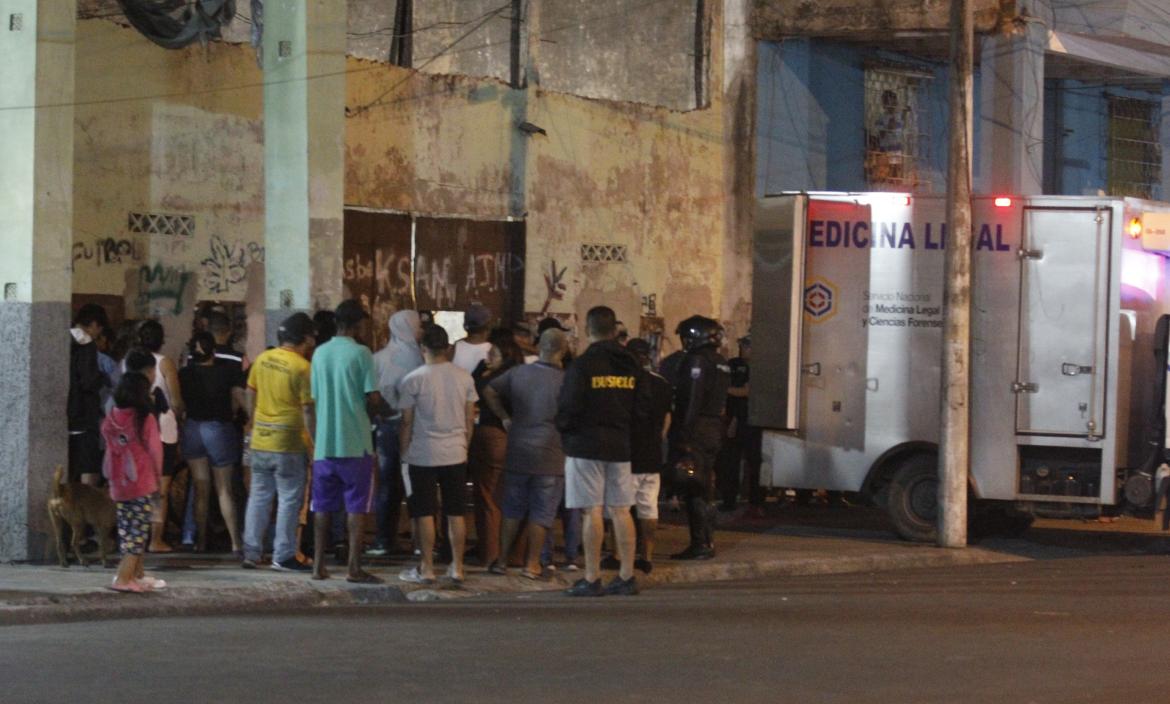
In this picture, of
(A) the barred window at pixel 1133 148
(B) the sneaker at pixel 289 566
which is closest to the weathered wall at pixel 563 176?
(B) the sneaker at pixel 289 566

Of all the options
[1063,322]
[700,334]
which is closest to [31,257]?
[700,334]

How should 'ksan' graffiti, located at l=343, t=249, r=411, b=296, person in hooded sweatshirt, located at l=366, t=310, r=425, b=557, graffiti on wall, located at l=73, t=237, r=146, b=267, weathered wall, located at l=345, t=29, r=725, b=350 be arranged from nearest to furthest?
person in hooded sweatshirt, located at l=366, t=310, r=425, b=557 → graffiti on wall, located at l=73, t=237, r=146, b=267 → 'ksan' graffiti, located at l=343, t=249, r=411, b=296 → weathered wall, located at l=345, t=29, r=725, b=350

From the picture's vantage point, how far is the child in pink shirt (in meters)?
11.2

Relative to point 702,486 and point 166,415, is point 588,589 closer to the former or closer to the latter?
point 702,486

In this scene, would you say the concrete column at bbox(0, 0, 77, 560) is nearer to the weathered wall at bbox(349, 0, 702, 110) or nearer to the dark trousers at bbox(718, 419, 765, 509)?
A: the dark trousers at bbox(718, 419, 765, 509)

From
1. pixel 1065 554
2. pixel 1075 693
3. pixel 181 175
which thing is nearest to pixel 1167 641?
pixel 1075 693

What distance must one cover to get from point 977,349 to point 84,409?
7435 millimetres

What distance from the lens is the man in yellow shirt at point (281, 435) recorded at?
12.2m

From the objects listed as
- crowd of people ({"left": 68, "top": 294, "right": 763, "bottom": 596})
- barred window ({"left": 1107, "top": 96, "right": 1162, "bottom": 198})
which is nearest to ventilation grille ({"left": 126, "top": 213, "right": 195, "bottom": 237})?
crowd of people ({"left": 68, "top": 294, "right": 763, "bottom": 596})

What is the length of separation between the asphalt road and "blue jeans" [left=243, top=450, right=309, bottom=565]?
1338mm

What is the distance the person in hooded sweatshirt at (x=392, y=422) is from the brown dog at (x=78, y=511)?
2027 mm

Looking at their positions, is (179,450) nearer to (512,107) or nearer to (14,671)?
(14,671)

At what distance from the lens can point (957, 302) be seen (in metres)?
15.0

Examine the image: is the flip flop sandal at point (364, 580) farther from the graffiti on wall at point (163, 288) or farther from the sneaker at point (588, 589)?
the graffiti on wall at point (163, 288)
